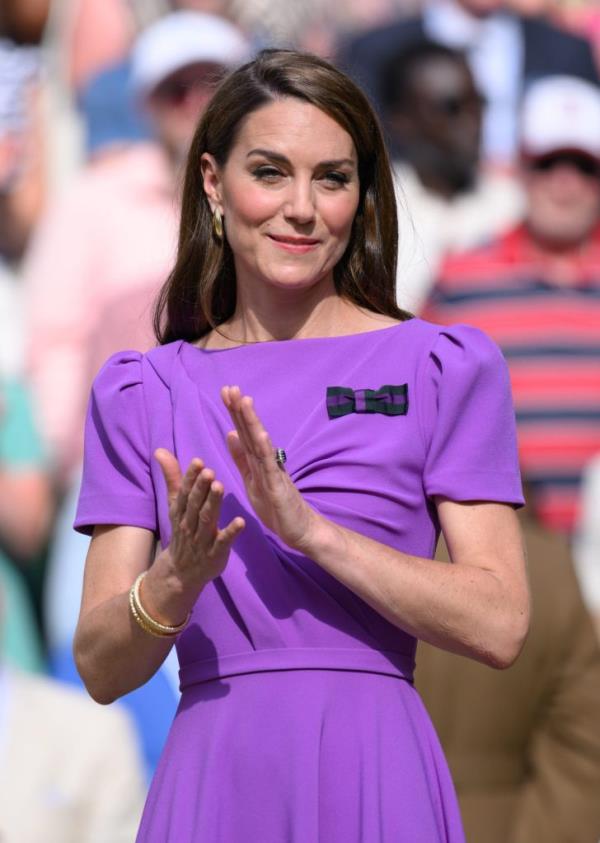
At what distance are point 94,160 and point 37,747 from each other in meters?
2.63

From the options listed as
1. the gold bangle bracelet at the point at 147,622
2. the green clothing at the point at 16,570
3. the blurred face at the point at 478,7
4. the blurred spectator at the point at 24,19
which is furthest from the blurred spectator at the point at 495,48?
the gold bangle bracelet at the point at 147,622

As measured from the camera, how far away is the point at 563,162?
661 cm

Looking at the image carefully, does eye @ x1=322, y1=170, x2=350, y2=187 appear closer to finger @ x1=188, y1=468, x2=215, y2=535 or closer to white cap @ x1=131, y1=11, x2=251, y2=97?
finger @ x1=188, y1=468, x2=215, y2=535

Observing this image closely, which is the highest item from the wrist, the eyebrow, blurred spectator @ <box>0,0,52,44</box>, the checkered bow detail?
the eyebrow

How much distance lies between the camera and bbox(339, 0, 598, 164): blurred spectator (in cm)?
688

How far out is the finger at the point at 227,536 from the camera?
233 cm

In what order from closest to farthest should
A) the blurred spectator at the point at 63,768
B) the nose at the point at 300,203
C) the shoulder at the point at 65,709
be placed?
the nose at the point at 300,203 < the blurred spectator at the point at 63,768 < the shoulder at the point at 65,709

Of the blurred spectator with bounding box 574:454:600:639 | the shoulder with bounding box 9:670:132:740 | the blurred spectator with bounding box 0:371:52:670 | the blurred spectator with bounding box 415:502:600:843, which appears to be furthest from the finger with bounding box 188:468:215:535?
the blurred spectator with bounding box 0:371:52:670

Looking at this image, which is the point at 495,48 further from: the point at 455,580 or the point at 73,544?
the point at 455,580

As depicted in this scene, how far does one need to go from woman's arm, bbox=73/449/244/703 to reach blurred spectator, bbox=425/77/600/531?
320cm

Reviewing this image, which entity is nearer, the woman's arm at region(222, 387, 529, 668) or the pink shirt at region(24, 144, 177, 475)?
the woman's arm at region(222, 387, 529, 668)

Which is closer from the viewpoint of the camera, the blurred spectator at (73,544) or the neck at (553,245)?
the blurred spectator at (73,544)

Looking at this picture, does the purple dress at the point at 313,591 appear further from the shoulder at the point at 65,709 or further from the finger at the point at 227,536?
the shoulder at the point at 65,709

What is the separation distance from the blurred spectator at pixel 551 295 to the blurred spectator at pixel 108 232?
1.12 m
